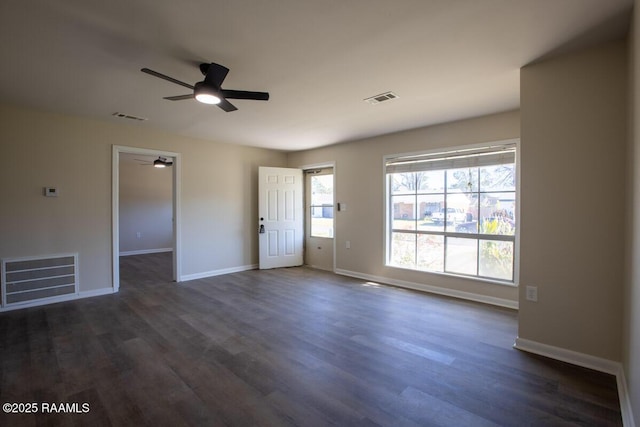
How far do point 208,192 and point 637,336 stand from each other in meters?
5.51

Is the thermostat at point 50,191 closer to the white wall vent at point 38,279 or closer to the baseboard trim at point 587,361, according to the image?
the white wall vent at point 38,279

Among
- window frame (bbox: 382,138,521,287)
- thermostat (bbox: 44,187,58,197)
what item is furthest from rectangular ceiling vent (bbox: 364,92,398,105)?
thermostat (bbox: 44,187,58,197)

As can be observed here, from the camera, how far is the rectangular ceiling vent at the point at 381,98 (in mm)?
3225

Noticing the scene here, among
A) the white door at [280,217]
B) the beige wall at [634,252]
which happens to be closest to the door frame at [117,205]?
the white door at [280,217]

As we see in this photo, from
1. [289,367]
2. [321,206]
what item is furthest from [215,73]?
[321,206]

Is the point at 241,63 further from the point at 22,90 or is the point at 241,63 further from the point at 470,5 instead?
the point at 22,90

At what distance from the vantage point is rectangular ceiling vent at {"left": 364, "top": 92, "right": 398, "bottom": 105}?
10.6 feet

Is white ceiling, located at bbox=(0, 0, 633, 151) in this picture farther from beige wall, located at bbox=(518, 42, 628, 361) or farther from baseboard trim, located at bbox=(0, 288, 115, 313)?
baseboard trim, located at bbox=(0, 288, 115, 313)

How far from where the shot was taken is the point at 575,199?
237 centimetres

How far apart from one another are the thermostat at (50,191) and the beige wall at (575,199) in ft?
17.8

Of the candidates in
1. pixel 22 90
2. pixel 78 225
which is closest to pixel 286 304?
pixel 78 225

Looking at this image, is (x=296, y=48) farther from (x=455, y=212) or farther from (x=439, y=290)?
(x=439, y=290)

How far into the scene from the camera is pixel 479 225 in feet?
13.4

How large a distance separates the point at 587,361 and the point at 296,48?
3.32m
